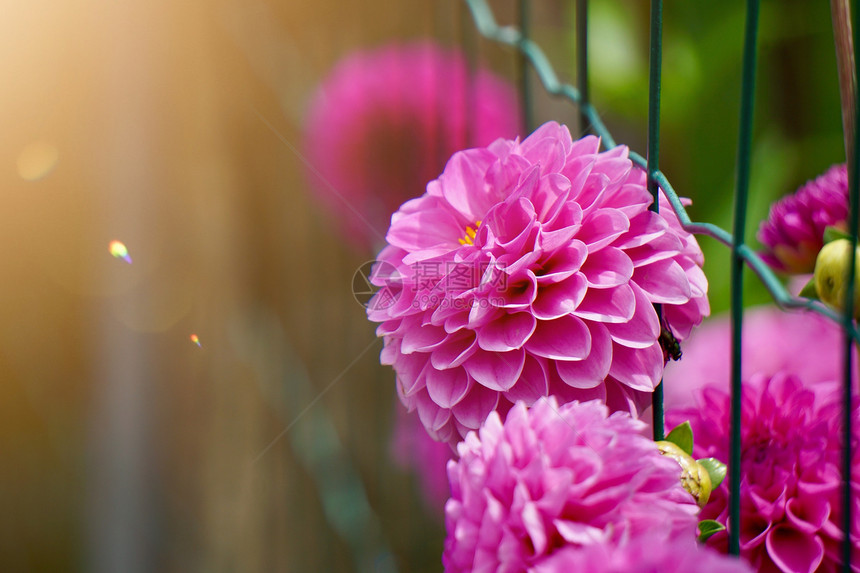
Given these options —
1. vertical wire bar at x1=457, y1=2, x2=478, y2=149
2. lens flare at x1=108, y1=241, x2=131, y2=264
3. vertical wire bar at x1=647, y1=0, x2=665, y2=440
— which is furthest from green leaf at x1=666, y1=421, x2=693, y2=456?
lens flare at x1=108, y1=241, x2=131, y2=264

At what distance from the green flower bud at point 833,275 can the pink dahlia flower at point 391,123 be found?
364mm

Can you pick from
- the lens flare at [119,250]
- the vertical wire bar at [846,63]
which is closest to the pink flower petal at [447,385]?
the vertical wire bar at [846,63]

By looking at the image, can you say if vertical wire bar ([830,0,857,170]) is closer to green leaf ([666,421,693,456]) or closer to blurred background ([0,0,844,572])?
green leaf ([666,421,693,456])

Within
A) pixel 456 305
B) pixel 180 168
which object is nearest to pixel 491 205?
pixel 456 305

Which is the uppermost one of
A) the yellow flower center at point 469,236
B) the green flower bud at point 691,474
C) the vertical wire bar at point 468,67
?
the vertical wire bar at point 468,67

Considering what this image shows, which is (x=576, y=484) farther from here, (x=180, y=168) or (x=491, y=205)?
(x=180, y=168)

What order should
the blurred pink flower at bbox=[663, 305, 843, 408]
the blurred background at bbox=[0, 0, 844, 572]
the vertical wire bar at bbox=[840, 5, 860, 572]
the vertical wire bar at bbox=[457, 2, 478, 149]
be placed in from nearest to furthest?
the vertical wire bar at bbox=[840, 5, 860, 572], the blurred pink flower at bbox=[663, 305, 843, 408], the vertical wire bar at bbox=[457, 2, 478, 149], the blurred background at bbox=[0, 0, 844, 572]

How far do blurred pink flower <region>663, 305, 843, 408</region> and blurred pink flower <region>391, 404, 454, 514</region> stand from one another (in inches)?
9.5

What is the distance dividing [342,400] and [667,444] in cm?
53

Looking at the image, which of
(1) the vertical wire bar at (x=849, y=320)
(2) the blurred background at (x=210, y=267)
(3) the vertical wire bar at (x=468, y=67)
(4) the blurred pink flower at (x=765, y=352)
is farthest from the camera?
(2) the blurred background at (x=210, y=267)

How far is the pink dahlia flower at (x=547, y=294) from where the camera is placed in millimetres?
169

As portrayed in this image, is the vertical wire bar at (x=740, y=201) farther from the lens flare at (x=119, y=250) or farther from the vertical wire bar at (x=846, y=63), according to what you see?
the lens flare at (x=119, y=250)

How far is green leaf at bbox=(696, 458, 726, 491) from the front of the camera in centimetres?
17

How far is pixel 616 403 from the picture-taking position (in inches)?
7.1
